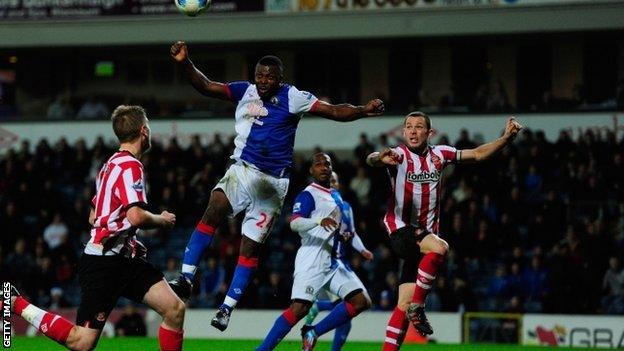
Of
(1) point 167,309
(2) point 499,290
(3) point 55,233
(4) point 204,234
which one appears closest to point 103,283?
(1) point 167,309

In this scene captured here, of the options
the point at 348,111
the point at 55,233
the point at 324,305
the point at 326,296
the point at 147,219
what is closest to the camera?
the point at 147,219

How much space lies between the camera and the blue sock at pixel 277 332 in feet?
39.2

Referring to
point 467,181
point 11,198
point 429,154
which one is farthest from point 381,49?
point 429,154

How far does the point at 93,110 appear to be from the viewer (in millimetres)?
28531

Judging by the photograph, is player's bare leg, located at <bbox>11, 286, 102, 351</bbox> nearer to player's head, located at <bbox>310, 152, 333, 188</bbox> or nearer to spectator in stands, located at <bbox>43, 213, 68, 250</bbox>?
player's head, located at <bbox>310, 152, 333, 188</bbox>

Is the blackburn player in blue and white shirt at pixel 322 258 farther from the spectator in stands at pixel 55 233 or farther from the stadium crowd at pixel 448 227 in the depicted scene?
the spectator in stands at pixel 55 233

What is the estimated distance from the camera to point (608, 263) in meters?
19.2

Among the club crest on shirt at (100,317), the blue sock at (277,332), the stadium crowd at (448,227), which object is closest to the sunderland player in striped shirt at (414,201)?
the blue sock at (277,332)

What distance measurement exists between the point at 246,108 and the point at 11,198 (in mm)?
13903

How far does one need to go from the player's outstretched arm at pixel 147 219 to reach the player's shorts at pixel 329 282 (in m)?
4.60

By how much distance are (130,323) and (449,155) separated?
10.1 meters

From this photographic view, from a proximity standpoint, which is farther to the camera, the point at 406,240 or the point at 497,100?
the point at 497,100

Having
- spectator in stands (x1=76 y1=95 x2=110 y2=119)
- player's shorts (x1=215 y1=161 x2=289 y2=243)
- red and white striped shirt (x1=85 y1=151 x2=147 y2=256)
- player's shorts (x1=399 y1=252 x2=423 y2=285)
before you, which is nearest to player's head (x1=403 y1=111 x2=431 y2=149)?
player's shorts (x1=399 y1=252 x2=423 y2=285)

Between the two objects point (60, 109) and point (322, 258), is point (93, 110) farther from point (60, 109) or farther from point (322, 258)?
point (322, 258)
